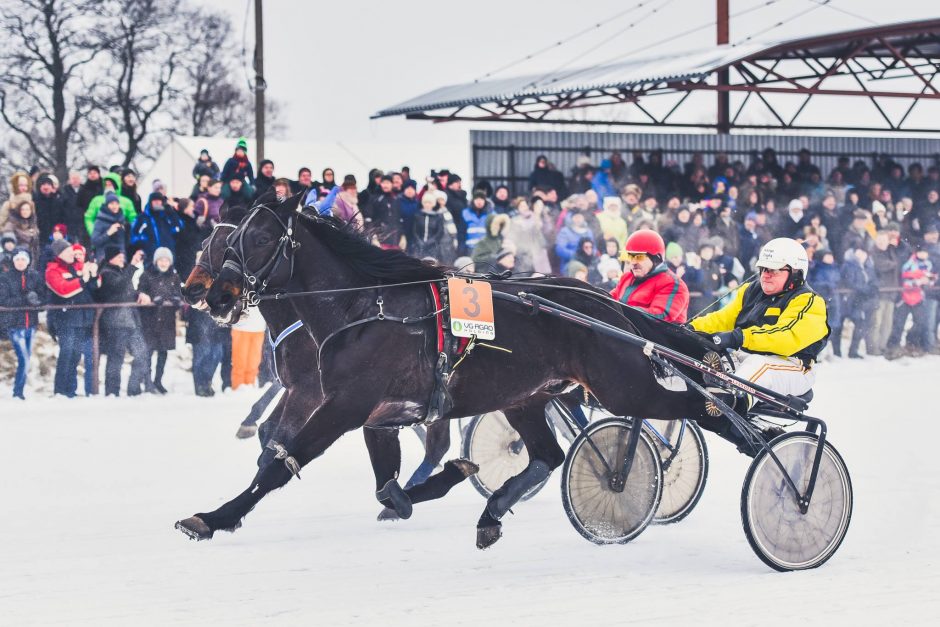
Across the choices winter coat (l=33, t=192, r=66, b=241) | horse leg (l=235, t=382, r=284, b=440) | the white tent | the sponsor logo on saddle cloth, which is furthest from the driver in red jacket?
the white tent

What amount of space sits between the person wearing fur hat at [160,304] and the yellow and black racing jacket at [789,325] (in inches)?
275

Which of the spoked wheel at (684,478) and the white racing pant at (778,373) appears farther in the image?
the spoked wheel at (684,478)

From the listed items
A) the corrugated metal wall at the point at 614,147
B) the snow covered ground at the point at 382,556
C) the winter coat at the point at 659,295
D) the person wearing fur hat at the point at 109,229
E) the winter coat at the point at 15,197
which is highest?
the corrugated metal wall at the point at 614,147

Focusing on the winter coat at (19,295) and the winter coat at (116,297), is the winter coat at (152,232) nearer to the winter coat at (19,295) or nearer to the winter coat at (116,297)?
the winter coat at (116,297)

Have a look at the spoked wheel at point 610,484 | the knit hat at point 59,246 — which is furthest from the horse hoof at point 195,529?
the knit hat at point 59,246

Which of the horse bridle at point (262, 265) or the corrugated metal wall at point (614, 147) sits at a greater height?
the corrugated metal wall at point (614, 147)

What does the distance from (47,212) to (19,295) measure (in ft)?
3.84

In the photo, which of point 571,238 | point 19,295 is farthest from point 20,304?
point 571,238

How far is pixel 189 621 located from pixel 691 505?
3067 mm

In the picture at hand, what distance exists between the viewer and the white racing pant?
249 inches

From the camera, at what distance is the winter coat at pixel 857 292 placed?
53.1 feet

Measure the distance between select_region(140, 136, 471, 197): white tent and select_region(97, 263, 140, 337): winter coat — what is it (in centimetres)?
959

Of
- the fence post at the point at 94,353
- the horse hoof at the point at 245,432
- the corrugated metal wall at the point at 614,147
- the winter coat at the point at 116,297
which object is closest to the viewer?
the horse hoof at the point at 245,432

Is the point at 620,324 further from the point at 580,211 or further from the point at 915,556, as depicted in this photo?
the point at 580,211
